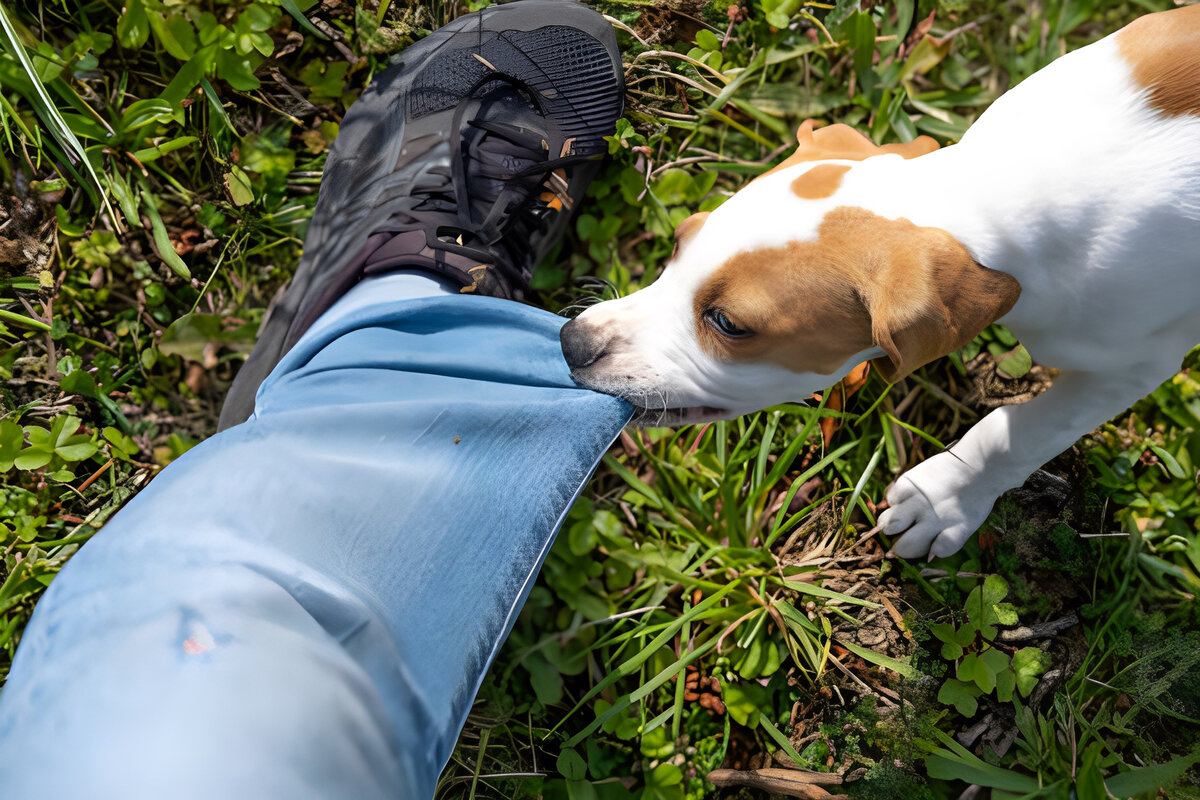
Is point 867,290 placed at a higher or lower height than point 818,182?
lower

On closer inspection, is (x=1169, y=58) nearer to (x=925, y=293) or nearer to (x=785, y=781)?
(x=925, y=293)

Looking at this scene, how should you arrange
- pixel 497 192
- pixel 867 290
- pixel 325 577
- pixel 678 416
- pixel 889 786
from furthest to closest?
pixel 497 192 < pixel 889 786 < pixel 678 416 < pixel 867 290 < pixel 325 577

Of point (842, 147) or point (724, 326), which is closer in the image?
point (724, 326)

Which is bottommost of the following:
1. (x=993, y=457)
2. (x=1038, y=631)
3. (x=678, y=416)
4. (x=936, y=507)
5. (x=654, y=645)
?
(x=1038, y=631)

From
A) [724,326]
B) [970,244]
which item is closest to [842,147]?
[970,244]

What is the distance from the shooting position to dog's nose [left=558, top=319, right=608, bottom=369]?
1.77 m

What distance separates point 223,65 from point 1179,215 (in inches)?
99.7

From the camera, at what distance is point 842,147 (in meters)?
1.74

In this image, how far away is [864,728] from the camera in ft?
7.11

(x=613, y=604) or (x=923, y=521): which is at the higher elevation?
(x=923, y=521)

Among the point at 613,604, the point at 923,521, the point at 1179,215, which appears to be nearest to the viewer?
the point at 1179,215

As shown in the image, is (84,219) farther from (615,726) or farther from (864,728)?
(864,728)

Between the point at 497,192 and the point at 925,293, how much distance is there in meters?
1.36

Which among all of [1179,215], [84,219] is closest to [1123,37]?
[1179,215]
